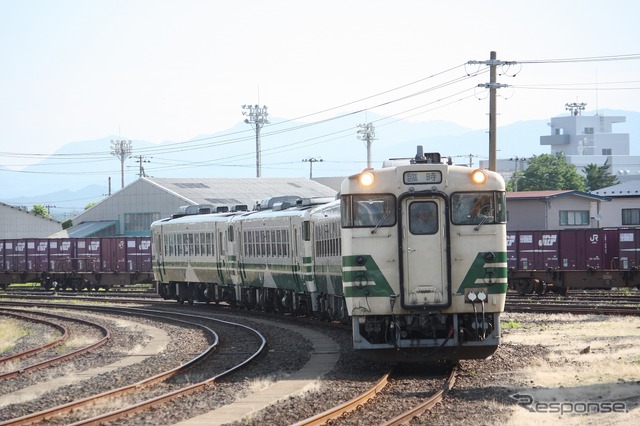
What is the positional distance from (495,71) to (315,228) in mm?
9346

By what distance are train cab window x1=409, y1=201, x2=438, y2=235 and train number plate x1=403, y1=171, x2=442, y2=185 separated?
13.2 inches

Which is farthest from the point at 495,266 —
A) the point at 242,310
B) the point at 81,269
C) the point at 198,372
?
the point at 81,269

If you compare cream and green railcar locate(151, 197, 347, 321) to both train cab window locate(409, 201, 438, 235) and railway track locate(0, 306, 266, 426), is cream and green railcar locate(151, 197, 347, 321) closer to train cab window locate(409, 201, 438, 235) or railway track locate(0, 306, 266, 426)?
railway track locate(0, 306, 266, 426)

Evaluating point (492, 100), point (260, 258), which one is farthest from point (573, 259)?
point (260, 258)

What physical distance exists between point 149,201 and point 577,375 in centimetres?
7672

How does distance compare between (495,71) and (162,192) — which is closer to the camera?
(495,71)

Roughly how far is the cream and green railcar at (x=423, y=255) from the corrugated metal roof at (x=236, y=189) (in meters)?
71.8

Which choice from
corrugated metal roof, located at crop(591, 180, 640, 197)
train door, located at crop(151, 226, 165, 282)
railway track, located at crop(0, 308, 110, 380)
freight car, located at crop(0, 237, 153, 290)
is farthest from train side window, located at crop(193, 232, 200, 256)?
corrugated metal roof, located at crop(591, 180, 640, 197)

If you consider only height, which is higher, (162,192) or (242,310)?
(162,192)

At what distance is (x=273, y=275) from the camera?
31.8 m

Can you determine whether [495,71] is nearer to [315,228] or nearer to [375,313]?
[315,228]

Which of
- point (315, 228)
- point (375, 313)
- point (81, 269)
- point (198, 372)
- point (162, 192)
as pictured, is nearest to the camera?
point (375, 313)

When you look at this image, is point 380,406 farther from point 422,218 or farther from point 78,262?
point 78,262

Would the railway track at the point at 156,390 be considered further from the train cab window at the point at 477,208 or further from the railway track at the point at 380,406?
the train cab window at the point at 477,208
